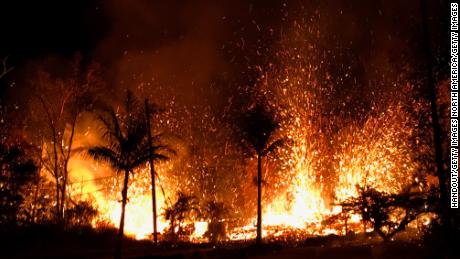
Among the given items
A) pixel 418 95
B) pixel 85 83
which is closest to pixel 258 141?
pixel 418 95

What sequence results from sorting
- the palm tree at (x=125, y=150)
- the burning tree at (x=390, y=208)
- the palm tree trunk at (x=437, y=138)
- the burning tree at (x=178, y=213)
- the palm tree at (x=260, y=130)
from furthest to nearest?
the burning tree at (x=178, y=213), the palm tree at (x=260, y=130), the burning tree at (x=390, y=208), the palm tree at (x=125, y=150), the palm tree trunk at (x=437, y=138)

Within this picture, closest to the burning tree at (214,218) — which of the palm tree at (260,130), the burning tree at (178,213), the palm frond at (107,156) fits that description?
the burning tree at (178,213)

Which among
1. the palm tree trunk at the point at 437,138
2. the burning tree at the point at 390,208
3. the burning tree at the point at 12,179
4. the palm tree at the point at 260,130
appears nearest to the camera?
the palm tree trunk at the point at 437,138

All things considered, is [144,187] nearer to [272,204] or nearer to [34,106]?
[34,106]

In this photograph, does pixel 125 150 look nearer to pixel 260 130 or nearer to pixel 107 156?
pixel 107 156

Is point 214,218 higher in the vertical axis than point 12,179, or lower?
lower

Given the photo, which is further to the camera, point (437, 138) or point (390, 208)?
point (390, 208)

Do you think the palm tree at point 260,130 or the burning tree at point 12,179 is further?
the burning tree at point 12,179

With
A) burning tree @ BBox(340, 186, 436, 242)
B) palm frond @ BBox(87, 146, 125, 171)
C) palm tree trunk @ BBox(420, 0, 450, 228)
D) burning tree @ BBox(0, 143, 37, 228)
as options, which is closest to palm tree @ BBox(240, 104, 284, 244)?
burning tree @ BBox(340, 186, 436, 242)

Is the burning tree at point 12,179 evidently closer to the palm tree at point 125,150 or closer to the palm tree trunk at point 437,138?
the palm tree at point 125,150

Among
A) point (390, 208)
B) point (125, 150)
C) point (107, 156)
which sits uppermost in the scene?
point (125, 150)

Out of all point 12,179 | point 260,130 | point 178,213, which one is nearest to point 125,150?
point 260,130

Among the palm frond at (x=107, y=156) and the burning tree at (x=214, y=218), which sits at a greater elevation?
the palm frond at (x=107, y=156)

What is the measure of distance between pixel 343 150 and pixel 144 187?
521 inches
